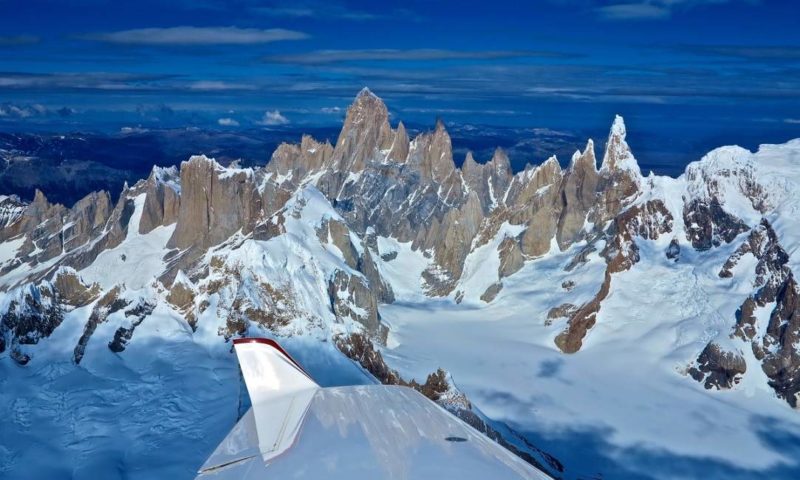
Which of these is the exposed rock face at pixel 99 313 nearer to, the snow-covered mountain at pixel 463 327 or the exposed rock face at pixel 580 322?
the snow-covered mountain at pixel 463 327

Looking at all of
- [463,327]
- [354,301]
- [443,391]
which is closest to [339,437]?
[443,391]

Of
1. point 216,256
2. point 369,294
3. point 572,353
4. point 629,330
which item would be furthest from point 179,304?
point 629,330

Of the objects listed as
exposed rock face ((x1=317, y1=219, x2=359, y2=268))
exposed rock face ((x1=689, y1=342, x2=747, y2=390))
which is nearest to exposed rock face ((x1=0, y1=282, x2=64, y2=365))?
exposed rock face ((x1=317, y1=219, x2=359, y2=268))

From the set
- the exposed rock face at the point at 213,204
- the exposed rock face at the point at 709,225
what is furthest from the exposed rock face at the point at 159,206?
the exposed rock face at the point at 709,225

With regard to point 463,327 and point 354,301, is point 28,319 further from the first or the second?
point 463,327

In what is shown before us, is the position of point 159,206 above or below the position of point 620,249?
below

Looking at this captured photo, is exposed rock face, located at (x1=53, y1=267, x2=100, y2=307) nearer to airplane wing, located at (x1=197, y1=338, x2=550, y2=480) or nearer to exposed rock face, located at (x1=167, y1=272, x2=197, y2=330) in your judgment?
exposed rock face, located at (x1=167, y1=272, x2=197, y2=330)
